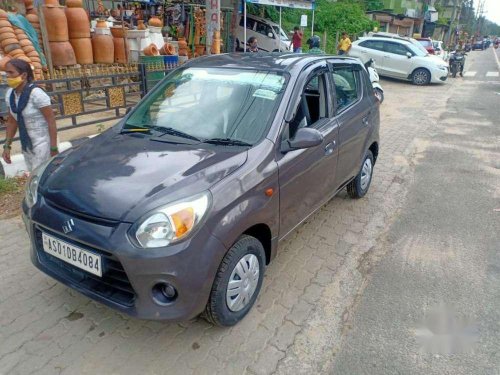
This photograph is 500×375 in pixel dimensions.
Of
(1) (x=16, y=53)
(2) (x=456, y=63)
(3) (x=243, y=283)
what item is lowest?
(2) (x=456, y=63)

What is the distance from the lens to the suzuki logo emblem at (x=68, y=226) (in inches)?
90.5

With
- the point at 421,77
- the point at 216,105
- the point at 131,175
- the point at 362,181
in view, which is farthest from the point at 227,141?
the point at 421,77

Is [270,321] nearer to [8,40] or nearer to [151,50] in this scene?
[8,40]

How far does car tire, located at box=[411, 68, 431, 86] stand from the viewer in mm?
16859

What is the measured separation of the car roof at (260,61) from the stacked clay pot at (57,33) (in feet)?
19.5

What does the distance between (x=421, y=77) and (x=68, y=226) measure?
58.2ft

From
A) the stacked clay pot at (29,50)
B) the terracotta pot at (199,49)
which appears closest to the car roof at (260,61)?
the stacked clay pot at (29,50)

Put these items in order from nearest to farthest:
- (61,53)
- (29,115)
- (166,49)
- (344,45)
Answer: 1. (29,115)
2. (61,53)
3. (166,49)
4. (344,45)

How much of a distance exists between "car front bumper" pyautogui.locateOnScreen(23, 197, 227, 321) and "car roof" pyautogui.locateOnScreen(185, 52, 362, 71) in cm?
173

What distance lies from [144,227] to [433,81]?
17.9 meters

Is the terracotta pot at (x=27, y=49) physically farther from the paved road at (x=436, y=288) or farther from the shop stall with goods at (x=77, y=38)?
the paved road at (x=436, y=288)

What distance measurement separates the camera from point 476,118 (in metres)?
10.7

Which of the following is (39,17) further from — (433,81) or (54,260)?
(433,81)

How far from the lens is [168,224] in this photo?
219 cm
